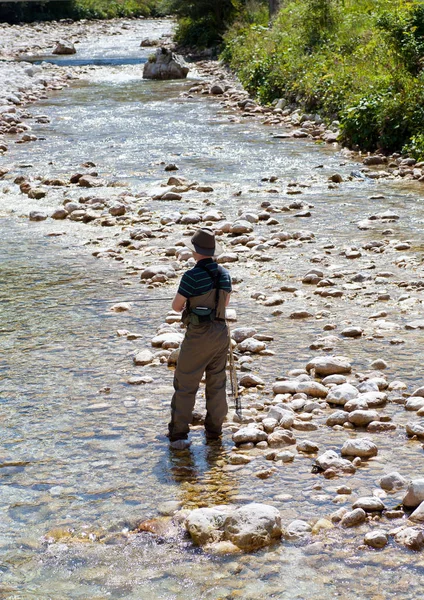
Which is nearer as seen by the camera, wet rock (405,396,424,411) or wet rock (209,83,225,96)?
wet rock (405,396,424,411)

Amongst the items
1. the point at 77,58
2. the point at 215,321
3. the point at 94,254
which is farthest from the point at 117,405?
the point at 77,58

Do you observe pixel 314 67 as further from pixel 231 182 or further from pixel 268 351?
pixel 268 351

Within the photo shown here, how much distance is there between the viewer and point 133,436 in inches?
238

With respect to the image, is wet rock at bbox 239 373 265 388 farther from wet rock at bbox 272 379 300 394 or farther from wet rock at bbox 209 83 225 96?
wet rock at bbox 209 83 225 96

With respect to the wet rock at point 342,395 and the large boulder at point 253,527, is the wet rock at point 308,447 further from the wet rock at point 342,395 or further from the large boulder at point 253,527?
the large boulder at point 253,527

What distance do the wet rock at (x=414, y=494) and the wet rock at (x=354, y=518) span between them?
0.27 meters

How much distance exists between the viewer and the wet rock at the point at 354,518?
4766 mm

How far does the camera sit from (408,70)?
1727cm

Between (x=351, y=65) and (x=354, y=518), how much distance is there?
1669cm

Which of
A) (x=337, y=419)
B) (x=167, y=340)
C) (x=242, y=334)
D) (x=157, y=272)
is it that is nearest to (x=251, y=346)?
(x=242, y=334)

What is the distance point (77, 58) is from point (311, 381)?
3695 cm

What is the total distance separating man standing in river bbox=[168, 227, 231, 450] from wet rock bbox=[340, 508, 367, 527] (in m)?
1.38

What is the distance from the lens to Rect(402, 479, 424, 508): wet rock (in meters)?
4.83

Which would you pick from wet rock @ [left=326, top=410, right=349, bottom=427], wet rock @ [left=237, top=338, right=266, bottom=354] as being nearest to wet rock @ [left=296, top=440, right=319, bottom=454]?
wet rock @ [left=326, top=410, right=349, bottom=427]
